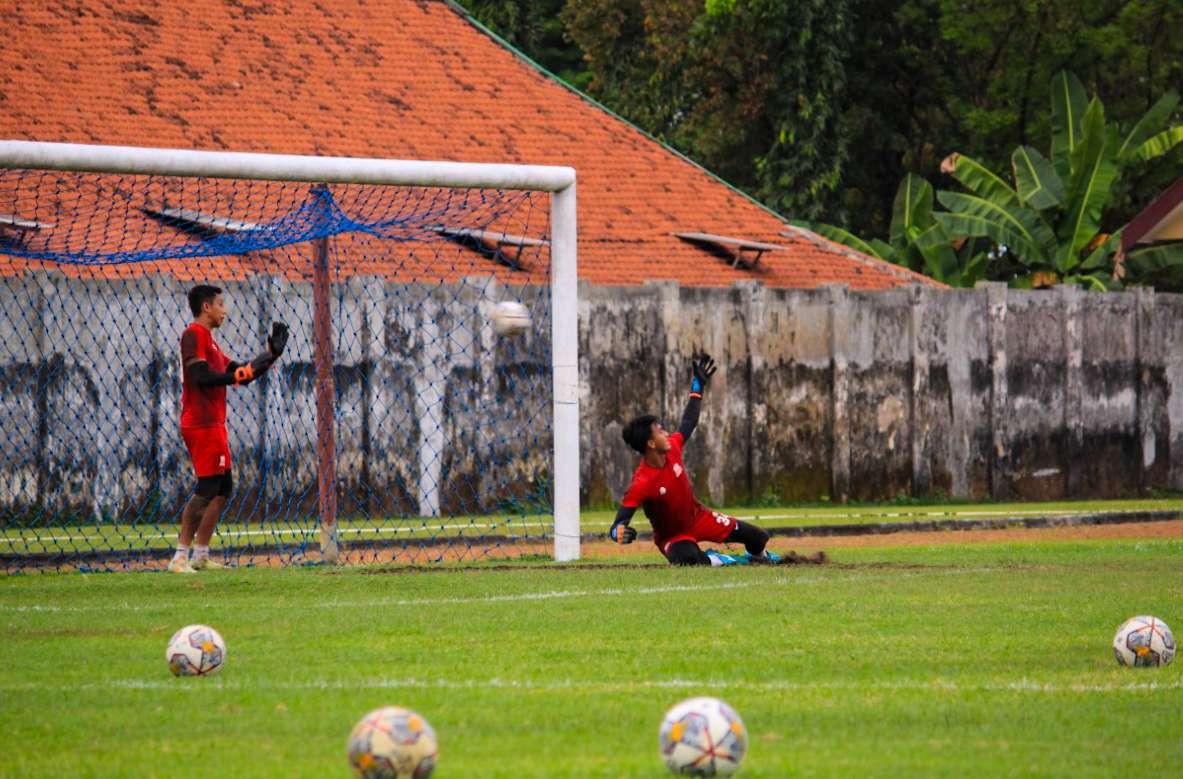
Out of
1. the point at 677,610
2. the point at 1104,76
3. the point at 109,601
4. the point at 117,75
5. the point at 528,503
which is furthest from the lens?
the point at 1104,76

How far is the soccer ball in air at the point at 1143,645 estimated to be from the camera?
29.5ft

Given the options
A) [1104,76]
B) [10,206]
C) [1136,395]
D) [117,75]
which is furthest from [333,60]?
[1104,76]

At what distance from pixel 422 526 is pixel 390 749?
14.5 metres

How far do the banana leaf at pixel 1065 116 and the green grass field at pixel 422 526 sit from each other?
33.3 ft

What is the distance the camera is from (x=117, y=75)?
28969mm

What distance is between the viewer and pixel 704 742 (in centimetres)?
632

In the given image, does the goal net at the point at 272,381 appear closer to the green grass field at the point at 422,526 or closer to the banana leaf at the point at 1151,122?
the green grass field at the point at 422,526

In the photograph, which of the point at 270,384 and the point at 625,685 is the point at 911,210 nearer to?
the point at 270,384

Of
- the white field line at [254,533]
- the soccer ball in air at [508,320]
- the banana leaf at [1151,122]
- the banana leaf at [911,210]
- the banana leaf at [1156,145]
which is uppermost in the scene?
the banana leaf at [1151,122]

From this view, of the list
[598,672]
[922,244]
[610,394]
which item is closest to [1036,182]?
[922,244]

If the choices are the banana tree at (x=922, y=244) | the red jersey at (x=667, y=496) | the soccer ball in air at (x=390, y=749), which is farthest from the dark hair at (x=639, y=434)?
the banana tree at (x=922, y=244)

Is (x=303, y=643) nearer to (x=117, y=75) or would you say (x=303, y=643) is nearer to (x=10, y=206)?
(x=10, y=206)

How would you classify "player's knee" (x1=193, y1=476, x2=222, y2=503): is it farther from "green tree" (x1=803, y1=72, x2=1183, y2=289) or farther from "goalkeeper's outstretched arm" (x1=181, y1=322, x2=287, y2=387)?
"green tree" (x1=803, y1=72, x2=1183, y2=289)

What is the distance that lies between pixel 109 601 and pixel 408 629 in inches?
109
